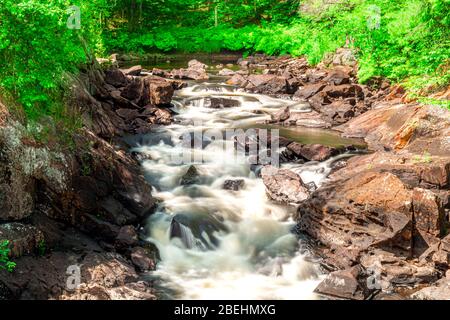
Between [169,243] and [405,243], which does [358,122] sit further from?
[169,243]

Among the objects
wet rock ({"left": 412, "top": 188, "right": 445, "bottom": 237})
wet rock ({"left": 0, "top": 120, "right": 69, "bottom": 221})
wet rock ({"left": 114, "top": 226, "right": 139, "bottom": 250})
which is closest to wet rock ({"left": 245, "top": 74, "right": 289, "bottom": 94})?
wet rock ({"left": 412, "top": 188, "right": 445, "bottom": 237})

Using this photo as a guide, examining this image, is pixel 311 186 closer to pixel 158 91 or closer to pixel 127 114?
pixel 127 114

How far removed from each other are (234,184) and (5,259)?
6088 mm

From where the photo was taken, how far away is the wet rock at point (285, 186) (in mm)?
11172

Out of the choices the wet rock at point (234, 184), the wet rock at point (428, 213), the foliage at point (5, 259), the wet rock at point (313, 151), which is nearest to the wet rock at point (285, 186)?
the wet rock at point (234, 184)

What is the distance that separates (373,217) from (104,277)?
16.5ft

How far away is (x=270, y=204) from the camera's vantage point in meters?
11.1

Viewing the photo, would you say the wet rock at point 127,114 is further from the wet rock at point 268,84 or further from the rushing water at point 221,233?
the wet rock at point 268,84

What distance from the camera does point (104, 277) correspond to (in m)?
7.62

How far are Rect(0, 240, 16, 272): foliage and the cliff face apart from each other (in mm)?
81

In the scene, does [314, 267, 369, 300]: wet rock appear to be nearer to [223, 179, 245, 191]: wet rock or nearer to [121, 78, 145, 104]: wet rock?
[223, 179, 245, 191]: wet rock

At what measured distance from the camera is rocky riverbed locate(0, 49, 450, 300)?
755 cm

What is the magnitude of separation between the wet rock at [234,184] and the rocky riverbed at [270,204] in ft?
0.10

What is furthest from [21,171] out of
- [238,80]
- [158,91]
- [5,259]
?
[238,80]
